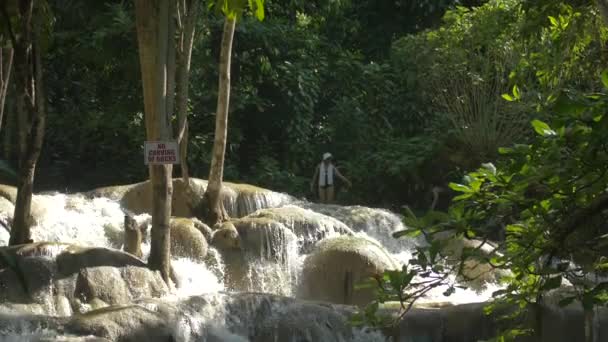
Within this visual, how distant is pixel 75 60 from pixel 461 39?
8.02 meters

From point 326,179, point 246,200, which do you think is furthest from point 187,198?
point 326,179

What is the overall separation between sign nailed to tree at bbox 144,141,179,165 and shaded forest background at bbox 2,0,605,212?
884cm

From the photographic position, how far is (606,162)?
147 inches

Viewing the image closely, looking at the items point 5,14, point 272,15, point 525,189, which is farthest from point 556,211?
point 272,15

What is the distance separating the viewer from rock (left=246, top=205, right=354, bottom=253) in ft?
53.7

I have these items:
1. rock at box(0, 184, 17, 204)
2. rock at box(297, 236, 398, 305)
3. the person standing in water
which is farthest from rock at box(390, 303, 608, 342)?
the person standing in water

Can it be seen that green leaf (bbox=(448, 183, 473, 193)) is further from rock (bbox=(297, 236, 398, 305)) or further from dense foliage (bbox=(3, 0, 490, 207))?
dense foliage (bbox=(3, 0, 490, 207))

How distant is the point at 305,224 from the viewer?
54.2 ft

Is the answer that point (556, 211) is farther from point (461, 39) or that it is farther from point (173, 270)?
point (461, 39)

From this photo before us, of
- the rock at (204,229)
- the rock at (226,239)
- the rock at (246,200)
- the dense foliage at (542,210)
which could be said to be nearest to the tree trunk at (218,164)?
the rock at (204,229)

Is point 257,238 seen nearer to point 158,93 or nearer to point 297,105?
point 158,93

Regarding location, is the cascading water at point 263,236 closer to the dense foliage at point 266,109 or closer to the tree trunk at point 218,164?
the tree trunk at point 218,164

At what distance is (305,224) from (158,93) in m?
4.66

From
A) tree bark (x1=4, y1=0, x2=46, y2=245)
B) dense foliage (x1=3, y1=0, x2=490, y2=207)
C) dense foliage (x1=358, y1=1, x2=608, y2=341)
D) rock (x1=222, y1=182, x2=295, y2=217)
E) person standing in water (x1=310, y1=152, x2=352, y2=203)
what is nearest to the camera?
dense foliage (x1=358, y1=1, x2=608, y2=341)
